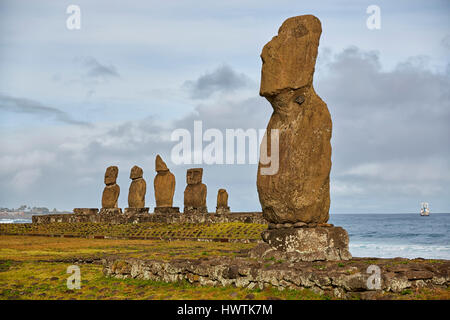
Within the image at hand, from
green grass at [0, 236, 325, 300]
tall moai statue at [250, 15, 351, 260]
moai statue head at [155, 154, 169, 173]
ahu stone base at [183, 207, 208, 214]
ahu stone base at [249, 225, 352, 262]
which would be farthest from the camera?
moai statue head at [155, 154, 169, 173]

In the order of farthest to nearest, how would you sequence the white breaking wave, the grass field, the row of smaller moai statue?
the white breaking wave → the row of smaller moai statue → the grass field

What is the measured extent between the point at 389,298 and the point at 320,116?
4.67 metres

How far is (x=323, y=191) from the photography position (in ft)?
35.8

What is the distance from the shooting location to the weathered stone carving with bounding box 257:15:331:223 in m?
10.6

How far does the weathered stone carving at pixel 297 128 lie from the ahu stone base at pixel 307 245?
0.35m

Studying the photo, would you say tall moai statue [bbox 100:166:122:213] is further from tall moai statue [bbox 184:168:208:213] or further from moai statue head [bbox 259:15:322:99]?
moai statue head [bbox 259:15:322:99]

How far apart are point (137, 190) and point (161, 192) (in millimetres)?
2685

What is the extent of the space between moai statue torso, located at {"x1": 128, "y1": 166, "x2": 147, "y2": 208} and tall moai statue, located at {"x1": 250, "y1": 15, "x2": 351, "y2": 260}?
23309 mm

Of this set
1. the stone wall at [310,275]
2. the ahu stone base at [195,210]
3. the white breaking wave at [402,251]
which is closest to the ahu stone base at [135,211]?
the ahu stone base at [195,210]

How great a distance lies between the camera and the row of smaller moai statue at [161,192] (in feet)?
100

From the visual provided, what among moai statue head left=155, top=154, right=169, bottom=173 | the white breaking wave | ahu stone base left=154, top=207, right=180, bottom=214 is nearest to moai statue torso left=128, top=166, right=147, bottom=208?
moai statue head left=155, top=154, right=169, bottom=173

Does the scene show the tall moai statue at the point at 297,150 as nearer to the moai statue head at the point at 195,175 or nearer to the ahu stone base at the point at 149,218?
the ahu stone base at the point at 149,218
